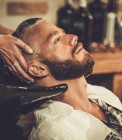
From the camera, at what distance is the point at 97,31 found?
9.14 ft

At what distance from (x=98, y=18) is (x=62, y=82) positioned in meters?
1.41

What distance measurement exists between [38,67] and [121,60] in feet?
3.88

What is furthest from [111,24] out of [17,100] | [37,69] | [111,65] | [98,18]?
[17,100]

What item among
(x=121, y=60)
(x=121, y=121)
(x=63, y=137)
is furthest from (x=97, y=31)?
(x=63, y=137)

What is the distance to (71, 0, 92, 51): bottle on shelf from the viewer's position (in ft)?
8.34

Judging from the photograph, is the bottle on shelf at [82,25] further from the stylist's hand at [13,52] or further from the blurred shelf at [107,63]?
the stylist's hand at [13,52]

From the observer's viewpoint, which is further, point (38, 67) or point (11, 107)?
point (38, 67)

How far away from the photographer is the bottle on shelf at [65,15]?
2.68 metres

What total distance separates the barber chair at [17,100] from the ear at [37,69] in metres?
0.20

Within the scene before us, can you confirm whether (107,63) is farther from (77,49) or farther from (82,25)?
(77,49)

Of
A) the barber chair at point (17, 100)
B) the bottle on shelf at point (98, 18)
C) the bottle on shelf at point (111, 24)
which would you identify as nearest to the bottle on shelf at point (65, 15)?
the bottle on shelf at point (98, 18)

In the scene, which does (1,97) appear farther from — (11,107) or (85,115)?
(85,115)

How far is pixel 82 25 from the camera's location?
100 inches

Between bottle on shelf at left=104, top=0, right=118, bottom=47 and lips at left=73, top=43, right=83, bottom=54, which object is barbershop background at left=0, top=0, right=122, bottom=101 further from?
lips at left=73, top=43, right=83, bottom=54
